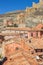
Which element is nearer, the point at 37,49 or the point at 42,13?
the point at 37,49

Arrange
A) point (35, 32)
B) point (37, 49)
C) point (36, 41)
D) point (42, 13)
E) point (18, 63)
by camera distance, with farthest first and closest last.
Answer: point (42, 13)
point (35, 32)
point (36, 41)
point (37, 49)
point (18, 63)

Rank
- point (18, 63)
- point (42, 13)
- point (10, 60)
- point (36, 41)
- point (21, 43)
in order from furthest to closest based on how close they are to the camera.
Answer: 1. point (42, 13)
2. point (36, 41)
3. point (21, 43)
4. point (10, 60)
5. point (18, 63)

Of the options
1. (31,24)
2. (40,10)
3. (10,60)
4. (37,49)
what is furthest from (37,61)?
(40,10)

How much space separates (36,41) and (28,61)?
36.5 ft

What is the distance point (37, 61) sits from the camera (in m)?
19.4

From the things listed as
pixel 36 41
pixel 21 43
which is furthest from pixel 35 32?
pixel 21 43

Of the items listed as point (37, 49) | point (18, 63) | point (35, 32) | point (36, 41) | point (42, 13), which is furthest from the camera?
point (42, 13)

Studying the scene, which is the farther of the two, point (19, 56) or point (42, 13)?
point (42, 13)

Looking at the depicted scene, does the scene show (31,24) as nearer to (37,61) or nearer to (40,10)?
(40,10)

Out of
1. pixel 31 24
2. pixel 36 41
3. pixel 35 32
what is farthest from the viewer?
pixel 31 24

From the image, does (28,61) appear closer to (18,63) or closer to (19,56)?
(18,63)

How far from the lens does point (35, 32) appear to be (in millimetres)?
37438

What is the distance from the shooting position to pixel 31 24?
51.6m

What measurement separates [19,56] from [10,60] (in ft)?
4.06
